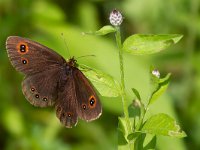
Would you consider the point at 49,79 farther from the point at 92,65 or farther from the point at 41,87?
the point at 92,65

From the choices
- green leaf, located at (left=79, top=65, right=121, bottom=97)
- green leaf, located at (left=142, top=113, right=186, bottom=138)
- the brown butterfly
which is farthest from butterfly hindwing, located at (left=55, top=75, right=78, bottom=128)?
green leaf, located at (left=142, top=113, right=186, bottom=138)

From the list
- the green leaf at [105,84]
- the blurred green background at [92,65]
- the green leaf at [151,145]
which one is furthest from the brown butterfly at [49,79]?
the blurred green background at [92,65]

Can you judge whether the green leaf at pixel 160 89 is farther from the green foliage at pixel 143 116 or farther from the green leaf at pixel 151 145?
the green leaf at pixel 151 145

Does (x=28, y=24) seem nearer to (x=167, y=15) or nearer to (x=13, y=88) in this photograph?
(x=13, y=88)

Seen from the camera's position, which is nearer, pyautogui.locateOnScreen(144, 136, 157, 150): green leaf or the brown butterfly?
pyautogui.locateOnScreen(144, 136, 157, 150): green leaf

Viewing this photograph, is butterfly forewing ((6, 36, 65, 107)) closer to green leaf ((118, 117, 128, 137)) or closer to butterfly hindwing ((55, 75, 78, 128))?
butterfly hindwing ((55, 75, 78, 128))

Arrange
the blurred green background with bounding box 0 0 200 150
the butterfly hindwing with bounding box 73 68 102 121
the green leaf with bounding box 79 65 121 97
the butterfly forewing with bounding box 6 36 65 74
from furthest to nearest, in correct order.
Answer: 1. the blurred green background with bounding box 0 0 200 150
2. the butterfly forewing with bounding box 6 36 65 74
3. the butterfly hindwing with bounding box 73 68 102 121
4. the green leaf with bounding box 79 65 121 97
